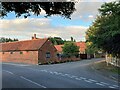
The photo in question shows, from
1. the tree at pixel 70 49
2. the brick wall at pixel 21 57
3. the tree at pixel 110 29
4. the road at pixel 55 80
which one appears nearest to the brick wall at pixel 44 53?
the brick wall at pixel 21 57

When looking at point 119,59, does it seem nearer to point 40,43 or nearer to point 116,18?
point 116,18

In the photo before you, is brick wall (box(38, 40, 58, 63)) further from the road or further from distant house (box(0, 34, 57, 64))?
the road

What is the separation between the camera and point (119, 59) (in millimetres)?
44562

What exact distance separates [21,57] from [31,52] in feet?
13.1

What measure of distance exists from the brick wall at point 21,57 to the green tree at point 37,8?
51777mm

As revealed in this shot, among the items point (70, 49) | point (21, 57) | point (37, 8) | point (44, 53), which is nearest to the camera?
point (37, 8)

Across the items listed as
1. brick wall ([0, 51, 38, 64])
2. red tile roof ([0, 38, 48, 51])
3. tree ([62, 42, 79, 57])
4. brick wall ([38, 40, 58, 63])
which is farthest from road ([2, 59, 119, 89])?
tree ([62, 42, 79, 57])

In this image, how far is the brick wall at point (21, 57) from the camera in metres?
63.9

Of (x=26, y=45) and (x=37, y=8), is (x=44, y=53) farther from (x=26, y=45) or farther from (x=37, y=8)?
(x=37, y=8)

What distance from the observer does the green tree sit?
980 centimetres

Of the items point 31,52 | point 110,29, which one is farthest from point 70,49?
point 110,29

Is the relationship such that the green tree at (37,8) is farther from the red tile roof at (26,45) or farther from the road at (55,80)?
the red tile roof at (26,45)

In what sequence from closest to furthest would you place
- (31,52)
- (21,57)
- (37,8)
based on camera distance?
(37,8) → (31,52) → (21,57)

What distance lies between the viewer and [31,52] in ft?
A: 215
